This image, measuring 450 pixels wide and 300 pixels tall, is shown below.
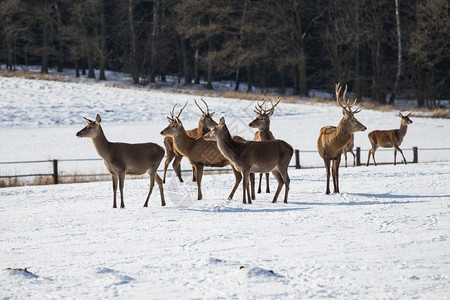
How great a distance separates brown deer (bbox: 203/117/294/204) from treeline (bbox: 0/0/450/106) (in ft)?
89.3

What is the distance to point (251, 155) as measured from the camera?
11.3m

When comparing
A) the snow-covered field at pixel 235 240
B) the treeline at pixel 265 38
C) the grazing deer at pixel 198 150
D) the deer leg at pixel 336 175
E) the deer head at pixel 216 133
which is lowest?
the snow-covered field at pixel 235 240

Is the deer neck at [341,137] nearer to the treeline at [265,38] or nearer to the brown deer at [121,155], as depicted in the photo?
the brown deer at [121,155]

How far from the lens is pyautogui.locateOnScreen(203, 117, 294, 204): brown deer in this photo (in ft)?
37.0

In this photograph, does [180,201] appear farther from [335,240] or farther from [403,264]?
[403,264]

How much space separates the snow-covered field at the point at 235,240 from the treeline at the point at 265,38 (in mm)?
22904

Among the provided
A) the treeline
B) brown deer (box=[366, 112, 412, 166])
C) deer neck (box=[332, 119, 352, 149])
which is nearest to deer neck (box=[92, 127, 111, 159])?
deer neck (box=[332, 119, 352, 149])

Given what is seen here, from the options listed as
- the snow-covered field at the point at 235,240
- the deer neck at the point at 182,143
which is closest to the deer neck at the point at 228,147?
the snow-covered field at the point at 235,240

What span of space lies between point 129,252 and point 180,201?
14.4ft

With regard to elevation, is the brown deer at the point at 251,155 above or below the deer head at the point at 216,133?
below

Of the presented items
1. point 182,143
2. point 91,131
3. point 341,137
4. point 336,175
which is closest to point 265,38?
point 341,137

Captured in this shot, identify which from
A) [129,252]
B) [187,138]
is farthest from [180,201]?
[129,252]

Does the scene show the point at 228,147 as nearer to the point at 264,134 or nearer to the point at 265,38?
the point at 264,134

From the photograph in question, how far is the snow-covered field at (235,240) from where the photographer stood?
244 inches
